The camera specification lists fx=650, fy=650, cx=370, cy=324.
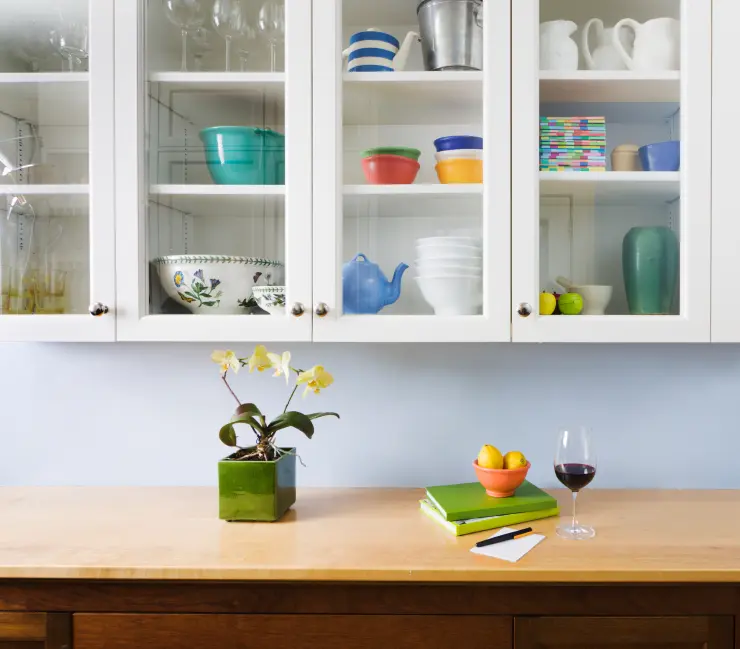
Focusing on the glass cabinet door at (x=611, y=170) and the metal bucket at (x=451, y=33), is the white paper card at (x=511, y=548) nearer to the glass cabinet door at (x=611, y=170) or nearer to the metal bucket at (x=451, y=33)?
the glass cabinet door at (x=611, y=170)

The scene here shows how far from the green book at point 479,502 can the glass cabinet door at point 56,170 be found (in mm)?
830

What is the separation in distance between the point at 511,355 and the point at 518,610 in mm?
747

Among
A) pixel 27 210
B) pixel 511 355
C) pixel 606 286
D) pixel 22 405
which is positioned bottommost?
pixel 22 405

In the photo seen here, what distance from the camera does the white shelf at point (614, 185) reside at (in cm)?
143

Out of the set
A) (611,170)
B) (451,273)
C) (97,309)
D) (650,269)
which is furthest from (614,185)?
(97,309)

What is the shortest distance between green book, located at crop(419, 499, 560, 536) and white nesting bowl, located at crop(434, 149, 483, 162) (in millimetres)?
781

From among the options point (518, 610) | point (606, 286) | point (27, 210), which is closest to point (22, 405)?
point (27, 210)

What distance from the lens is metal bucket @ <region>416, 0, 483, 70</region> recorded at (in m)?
1.43

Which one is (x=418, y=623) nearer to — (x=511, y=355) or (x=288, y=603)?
(x=288, y=603)

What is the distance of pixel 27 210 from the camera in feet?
4.92

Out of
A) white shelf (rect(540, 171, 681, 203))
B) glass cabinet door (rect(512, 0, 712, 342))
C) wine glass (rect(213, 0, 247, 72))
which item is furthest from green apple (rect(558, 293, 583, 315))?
wine glass (rect(213, 0, 247, 72))

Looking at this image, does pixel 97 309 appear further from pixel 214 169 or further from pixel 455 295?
pixel 455 295

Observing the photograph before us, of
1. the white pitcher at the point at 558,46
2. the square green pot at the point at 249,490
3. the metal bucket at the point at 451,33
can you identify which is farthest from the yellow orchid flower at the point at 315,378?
the white pitcher at the point at 558,46

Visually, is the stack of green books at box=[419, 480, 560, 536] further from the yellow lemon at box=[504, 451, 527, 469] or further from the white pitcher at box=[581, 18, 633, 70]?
the white pitcher at box=[581, 18, 633, 70]
